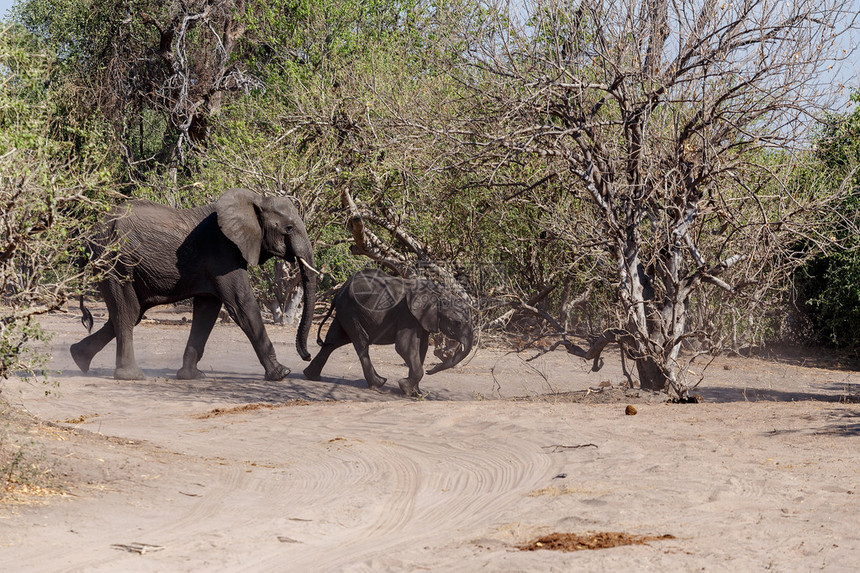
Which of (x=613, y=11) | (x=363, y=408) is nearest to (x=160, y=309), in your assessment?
(x=363, y=408)

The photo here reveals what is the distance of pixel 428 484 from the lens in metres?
7.85

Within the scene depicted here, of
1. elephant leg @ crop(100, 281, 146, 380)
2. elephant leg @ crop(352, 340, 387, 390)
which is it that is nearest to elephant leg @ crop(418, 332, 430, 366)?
elephant leg @ crop(352, 340, 387, 390)

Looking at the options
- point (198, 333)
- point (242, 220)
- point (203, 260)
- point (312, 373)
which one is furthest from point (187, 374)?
point (242, 220)

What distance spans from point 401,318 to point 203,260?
2.98 metres

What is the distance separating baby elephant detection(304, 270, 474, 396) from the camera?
→ 14547 mm

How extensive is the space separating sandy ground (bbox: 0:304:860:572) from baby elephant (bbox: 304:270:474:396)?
207cm

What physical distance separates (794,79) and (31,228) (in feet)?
26.6

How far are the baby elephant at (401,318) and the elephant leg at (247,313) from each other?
921 millimetres

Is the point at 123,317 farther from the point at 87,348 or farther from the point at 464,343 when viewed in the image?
the point at 464,343

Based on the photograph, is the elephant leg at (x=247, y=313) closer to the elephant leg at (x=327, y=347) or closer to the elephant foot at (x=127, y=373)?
the elephant leg at (x=327, y=347)

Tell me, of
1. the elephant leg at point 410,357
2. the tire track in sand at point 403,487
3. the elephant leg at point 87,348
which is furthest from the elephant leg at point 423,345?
the elephant leg at point 87,348

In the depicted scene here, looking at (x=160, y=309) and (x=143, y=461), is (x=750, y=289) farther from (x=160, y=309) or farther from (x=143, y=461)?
(x=160, y=309)

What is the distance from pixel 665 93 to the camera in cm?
1102

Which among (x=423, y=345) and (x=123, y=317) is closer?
(x=123, y=317)
